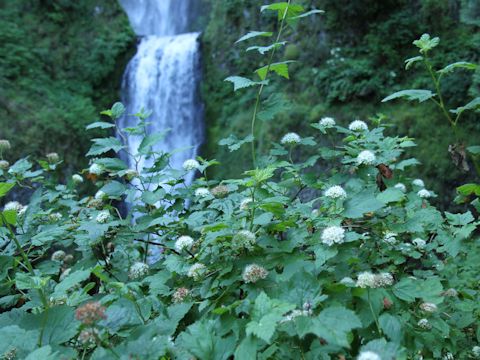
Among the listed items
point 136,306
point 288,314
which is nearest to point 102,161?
point 136,306

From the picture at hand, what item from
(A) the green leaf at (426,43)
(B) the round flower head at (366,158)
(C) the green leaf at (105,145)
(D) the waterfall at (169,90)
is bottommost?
(D) the waterfall at (169,90)

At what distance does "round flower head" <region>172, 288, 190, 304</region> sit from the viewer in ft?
4.51

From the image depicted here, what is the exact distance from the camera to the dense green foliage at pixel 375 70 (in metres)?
6.02

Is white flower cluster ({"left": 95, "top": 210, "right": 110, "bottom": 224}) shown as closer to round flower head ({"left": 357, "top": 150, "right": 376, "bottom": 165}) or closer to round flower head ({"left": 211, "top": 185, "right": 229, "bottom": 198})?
round flower head ({"left": 211, "top": 185, "right": 229, "bottom": 198})

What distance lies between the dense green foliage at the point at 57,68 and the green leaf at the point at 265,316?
9.07 meters

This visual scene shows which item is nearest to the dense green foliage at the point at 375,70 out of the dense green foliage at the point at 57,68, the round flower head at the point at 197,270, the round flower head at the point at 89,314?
the dense green foliage at the point at 57,68

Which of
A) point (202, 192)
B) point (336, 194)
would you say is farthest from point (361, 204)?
point (202, 192)

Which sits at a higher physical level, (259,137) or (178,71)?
(178,71)

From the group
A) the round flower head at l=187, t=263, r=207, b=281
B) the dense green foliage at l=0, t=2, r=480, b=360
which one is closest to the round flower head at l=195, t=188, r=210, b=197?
the dense green foliage at l=0, t=2, r=480, b=360

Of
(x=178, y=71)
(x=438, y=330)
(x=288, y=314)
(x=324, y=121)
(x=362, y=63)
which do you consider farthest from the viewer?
(x=178, y=71)

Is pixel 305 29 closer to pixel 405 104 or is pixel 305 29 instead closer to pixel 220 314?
pixel 405 104

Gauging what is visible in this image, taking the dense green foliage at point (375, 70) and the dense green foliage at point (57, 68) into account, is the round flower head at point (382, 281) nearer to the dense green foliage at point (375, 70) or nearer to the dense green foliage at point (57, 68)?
the dense green foliage at point (375, 70)

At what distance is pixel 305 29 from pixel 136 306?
8.12 metres

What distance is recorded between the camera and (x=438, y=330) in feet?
4.87
